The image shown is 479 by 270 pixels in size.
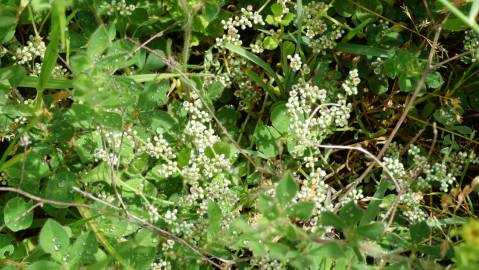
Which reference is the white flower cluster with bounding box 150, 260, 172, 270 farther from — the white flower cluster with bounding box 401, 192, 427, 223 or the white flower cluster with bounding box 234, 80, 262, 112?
the white flower cluster with bounding box 401, 192, 427, 223

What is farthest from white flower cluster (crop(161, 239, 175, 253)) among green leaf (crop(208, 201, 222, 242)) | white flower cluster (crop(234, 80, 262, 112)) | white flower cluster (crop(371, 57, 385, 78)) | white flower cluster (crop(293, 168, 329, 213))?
white flower cluster (crop(371, 57, 385, 78))

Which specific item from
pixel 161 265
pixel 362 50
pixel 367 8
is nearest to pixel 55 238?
pixel 161 265

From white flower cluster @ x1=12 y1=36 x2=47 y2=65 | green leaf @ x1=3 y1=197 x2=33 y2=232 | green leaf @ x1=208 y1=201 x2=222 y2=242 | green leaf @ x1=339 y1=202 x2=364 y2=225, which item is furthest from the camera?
white flower cluster @ x1=12 y1=36 x2=47 y2=65

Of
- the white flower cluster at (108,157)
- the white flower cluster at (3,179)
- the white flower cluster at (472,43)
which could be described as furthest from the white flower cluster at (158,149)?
the white flower cluster at (472,43)

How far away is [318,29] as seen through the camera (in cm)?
281

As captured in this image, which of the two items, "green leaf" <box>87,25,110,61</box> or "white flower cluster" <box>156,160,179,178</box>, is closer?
"green leaf" <box>87,25,110,61</box>

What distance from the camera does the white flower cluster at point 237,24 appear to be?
2.73 m

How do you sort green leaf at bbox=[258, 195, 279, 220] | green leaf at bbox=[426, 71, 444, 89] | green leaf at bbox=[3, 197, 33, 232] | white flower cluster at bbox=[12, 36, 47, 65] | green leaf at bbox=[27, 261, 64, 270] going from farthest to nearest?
green leaf at bbox=[426, 71, 444, 89]
white flower cluster at bbox=[12, 36, 47, 65]
green leaf at bbox=[3, 197, 33, 232]
green leaf at bbox=[27, 261, 64, 270]
green leaf at bbox=[258, 195, 279, 220]

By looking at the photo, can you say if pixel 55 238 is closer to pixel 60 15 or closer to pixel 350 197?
pixel 60 15

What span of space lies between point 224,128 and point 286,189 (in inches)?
23.2

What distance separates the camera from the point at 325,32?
2.90m

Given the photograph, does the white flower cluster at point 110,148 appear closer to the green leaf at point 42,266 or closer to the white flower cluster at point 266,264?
the green leaf at point 42,266

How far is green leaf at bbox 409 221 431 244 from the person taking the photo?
2416 millimetres

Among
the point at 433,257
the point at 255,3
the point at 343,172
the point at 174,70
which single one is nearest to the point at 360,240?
the point at 433,257
